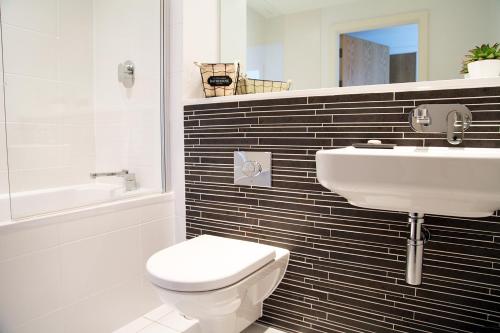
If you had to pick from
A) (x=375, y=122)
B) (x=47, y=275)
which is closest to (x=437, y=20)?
(x=375, y=122)

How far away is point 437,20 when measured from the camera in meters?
1.31

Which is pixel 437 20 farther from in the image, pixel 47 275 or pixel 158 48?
pixel 47 275

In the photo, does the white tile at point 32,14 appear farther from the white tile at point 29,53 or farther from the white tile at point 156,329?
the white tile at point 156,329

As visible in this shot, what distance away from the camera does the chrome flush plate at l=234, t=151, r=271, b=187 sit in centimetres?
143

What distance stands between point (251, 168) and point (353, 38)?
2.53 feet

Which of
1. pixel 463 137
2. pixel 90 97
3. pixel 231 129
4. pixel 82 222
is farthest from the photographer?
pixel 90 97

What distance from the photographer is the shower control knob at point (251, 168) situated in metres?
1.45

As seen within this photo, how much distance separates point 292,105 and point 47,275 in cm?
112

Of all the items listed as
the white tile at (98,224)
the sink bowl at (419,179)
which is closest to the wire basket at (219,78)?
the white tile at (98,224)

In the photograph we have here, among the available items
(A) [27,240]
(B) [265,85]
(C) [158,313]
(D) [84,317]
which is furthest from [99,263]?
(B) [265,85]

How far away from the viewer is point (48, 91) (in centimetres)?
192

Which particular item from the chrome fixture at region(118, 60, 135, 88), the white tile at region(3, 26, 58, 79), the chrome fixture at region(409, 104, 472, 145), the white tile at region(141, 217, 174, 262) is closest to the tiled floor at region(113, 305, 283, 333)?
the white tile at region(141, 217, 174, 262)

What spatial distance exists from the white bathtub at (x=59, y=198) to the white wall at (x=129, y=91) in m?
0.18

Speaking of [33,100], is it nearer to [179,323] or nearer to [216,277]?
[179,323]
